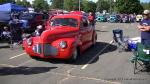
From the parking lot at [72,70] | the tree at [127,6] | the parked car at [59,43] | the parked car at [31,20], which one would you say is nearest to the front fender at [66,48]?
the parked car at [59,43]

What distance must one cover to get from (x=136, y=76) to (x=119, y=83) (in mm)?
1065

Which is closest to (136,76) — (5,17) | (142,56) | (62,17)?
(142,56)

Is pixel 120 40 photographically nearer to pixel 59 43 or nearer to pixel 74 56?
pixel 74 56

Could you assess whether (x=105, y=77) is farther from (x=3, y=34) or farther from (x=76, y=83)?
(x=3, y=34)

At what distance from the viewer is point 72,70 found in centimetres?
1055

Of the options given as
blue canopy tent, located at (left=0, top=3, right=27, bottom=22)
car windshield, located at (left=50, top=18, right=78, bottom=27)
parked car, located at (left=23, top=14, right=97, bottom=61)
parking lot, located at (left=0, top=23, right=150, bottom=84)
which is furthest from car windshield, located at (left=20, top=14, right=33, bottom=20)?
parked car, located at (left=23, top=14, right=97, bottom=61)

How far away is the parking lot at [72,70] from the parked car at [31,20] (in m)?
10.2

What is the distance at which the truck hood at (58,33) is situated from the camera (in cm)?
1161

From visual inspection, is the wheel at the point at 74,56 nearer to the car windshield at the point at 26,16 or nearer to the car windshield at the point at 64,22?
the car windshield at the point at 64,22

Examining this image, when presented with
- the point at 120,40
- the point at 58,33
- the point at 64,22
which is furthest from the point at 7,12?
the point at 58,33

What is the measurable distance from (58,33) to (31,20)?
44.0 feet

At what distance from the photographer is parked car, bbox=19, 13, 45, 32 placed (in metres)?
24.2

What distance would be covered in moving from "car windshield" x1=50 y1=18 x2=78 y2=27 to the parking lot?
1374 millimetres

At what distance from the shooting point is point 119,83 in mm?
9016
